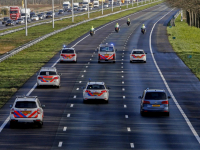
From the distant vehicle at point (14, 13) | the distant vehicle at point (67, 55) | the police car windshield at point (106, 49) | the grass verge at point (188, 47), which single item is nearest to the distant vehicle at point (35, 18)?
the distant vehicle at point (14, 13)

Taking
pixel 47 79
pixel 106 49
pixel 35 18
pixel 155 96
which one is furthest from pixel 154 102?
pixel 35 18

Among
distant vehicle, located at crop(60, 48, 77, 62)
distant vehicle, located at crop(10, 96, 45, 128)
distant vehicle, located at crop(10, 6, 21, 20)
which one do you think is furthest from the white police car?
distant vehicle, located at crop(10, 6, 21, 20)

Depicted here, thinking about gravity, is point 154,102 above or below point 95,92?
above

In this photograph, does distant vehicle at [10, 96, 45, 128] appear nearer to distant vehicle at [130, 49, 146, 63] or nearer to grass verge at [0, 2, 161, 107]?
grass verge at [0, 2, 161, 107]

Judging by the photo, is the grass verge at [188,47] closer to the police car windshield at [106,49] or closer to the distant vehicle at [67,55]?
the police car windshield at [106,49]

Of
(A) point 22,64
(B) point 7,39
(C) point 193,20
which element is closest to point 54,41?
(B) point 7,39

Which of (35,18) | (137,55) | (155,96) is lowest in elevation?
(35,18)

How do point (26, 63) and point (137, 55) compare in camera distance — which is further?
point (26, 63)

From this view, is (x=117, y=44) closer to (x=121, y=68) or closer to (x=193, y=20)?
(x=121, y=68)

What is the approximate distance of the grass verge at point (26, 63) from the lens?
180 feet

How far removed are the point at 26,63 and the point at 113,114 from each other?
35260 millimetres

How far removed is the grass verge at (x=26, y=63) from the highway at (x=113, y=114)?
1.23m

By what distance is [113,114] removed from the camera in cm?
4094

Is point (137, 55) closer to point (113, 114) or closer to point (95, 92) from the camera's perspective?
point (95, 92)
